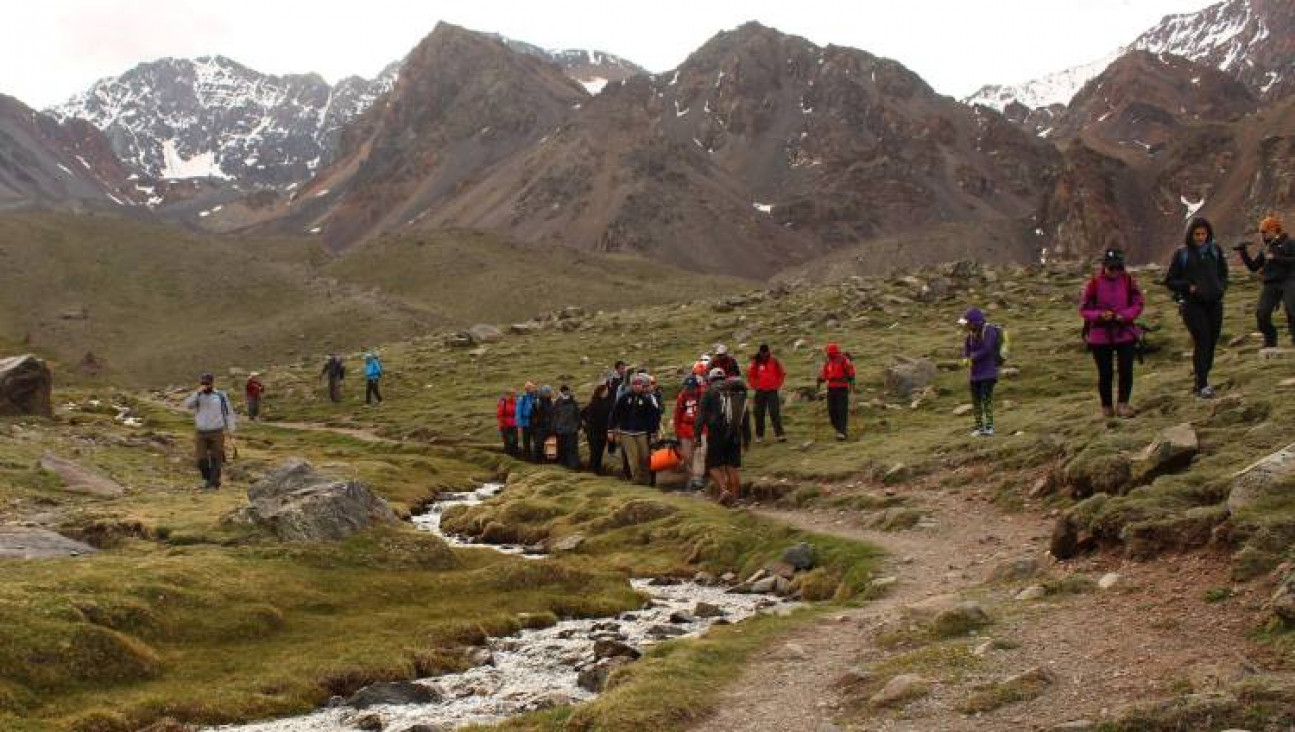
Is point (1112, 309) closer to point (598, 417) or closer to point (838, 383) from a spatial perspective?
point (838, 383)

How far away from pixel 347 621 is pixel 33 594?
4658 millimetres

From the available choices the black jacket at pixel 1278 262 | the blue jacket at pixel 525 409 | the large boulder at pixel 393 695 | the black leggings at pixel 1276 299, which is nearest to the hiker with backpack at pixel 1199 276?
the black jacket at pixel 1278 262

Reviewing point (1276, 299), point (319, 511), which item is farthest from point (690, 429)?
point (1276, 299)

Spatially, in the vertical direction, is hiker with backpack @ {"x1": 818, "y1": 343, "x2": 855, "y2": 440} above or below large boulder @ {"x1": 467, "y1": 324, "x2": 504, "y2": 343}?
below

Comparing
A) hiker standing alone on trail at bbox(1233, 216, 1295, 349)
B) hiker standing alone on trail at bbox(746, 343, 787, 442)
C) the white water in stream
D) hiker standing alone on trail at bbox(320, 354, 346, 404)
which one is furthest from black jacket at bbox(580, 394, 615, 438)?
hiker standing alone on trail at bbox(320, 354, 346, 404)

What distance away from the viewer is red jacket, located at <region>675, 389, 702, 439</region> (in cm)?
3216

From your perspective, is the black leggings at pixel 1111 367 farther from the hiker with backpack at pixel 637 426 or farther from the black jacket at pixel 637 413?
the black jacket at pixel 637 413

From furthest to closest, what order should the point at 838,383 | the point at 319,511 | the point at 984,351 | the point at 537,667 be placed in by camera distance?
the point at 838,383 < the point at 984,351 < the point at 319,511 < the point at 537,667

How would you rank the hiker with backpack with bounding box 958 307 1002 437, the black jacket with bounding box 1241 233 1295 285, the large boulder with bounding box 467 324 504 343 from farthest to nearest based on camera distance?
the large boulder with bounding box 467 324 504 343 < the hiker with backpack with bounding box 958 307 1002 437 < the black jacket with bounding box 1241 233 1295 285

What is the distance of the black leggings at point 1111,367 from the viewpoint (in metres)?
22.5

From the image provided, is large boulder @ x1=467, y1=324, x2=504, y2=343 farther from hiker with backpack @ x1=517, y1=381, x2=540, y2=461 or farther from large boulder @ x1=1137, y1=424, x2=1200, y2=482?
large boulder @ x1=1137, y1=424, x2=1200, y2=482

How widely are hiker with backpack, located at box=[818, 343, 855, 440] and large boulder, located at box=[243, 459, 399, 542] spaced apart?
584 inches

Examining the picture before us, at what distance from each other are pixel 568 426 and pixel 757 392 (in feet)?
22.3

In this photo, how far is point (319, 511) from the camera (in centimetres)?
2286
